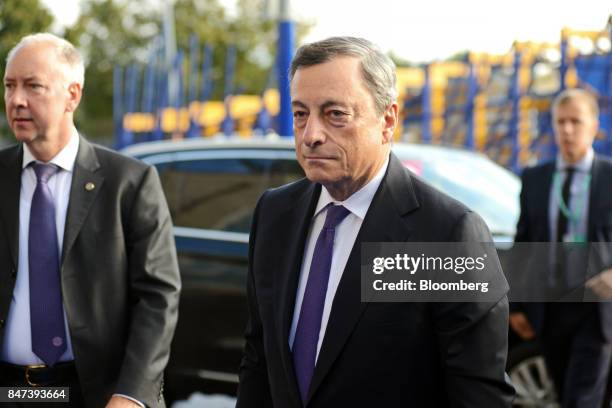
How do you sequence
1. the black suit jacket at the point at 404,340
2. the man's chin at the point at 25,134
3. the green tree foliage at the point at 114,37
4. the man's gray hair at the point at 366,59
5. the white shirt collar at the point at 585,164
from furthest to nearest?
the green tree foliage at the point at 114,37
the white shirt collar at the point at 585,164
the man's chin at the point at 25,134
the man's gray hair at the point at 366,59
the black suit jacket at the point at 404,340

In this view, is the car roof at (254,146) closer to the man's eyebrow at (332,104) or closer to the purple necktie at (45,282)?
the purple necktie at (45,282)

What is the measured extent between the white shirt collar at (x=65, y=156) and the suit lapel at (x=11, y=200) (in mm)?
33

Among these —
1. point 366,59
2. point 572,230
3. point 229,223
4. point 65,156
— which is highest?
point 366,59

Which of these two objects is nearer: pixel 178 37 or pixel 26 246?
pixel 26 246

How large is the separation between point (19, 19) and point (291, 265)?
4.22 m

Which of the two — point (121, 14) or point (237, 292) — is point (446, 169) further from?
point (121, 14)

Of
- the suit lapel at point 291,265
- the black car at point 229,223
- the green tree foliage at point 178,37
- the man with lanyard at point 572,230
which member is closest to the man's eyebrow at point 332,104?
the suit lapel at point 291,265

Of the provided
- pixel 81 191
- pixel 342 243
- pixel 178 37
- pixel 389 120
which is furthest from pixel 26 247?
pixel 178 37

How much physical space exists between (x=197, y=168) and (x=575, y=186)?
249cm

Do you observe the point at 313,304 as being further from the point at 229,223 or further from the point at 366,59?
the point at 229,223

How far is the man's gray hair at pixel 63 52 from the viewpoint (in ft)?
10.3

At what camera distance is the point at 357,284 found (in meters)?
2.19

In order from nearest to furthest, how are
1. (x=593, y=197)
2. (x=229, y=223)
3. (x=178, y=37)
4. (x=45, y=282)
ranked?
1. (x=45, y=282)
2. (x=593, y=197)
3. (x=229, y=223)
4. (x=178, y=37)

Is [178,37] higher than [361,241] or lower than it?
higher
